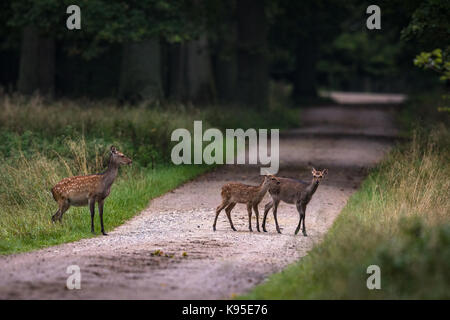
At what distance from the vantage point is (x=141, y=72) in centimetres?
3095

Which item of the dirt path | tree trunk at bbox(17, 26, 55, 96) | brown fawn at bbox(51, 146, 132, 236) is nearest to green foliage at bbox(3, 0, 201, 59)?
tree trunk at bbox(17, 26, 55, 96)

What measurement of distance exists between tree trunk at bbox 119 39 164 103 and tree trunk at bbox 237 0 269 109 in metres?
6.34

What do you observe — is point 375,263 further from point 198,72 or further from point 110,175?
point 198,72

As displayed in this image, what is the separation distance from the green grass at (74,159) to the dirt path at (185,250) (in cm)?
55

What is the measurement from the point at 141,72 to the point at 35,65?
14.9ft

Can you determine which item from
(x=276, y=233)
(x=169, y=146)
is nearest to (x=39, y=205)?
(x=276, y=233)

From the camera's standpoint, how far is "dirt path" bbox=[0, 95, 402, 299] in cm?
921

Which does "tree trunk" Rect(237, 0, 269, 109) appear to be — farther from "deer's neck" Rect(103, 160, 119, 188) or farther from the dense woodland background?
"deer's neck" Rect(103, 160, 119, 188)

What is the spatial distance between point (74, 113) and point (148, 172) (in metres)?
5.29

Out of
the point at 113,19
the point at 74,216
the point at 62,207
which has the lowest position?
the point at 74,216

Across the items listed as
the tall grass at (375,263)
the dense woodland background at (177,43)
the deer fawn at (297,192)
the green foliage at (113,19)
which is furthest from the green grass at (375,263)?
the green foliage at (113,19)

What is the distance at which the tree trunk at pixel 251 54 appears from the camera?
36750mm

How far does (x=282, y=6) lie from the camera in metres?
41.7

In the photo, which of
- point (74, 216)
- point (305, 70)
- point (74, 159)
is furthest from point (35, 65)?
point (305, 70)
